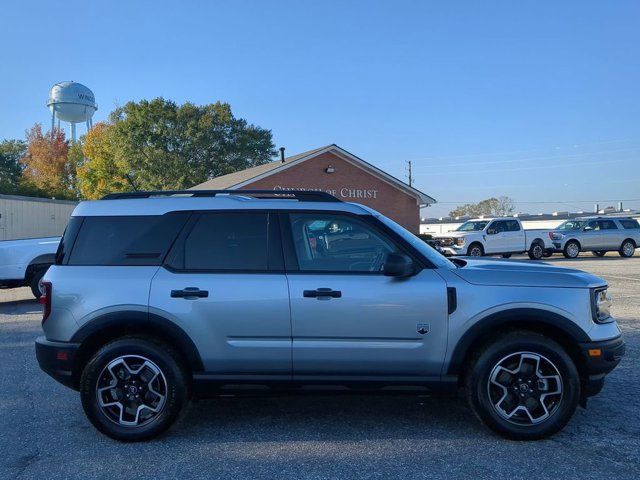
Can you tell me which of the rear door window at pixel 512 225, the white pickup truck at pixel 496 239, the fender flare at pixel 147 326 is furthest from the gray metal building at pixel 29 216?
the fender flare at pixel 147 326

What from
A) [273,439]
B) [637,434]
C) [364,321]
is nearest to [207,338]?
[273,439]

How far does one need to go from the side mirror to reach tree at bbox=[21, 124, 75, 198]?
69.0 metres

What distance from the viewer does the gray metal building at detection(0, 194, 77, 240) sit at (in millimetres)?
26266

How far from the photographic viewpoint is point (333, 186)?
105ft

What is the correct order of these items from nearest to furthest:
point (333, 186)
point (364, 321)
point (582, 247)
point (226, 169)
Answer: point (364, 321) → point (582, 247) → point (333, 186) → point (226, 169)

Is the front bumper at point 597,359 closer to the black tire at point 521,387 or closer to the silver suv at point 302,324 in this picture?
the silver suv at point 302,324

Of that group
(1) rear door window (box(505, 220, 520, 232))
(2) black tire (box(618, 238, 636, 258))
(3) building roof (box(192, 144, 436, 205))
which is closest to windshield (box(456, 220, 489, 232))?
(1) rear door window (box(505, 220, 520, 232))

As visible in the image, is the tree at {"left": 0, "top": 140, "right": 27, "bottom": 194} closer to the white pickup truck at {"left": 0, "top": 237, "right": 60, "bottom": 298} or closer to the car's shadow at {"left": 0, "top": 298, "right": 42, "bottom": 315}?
the car's shadow at {"left": 0, "top": 298, "right": 42, "bottom": 315}

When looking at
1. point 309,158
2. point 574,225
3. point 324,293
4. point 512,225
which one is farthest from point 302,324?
point 309,158

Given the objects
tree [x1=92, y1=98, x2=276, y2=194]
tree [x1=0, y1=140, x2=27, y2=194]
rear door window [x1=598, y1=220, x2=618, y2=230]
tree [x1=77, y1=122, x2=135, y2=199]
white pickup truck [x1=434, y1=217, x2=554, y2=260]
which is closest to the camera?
white pickup truck [x1=434, y1=217, x2=554, y2=260]

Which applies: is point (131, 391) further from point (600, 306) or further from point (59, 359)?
point (600, 306)

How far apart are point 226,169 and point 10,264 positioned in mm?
38055

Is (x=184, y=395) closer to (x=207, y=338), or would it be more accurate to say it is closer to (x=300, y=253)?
(x=207, y=338)

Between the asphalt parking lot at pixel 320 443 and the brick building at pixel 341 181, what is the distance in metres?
24.6
